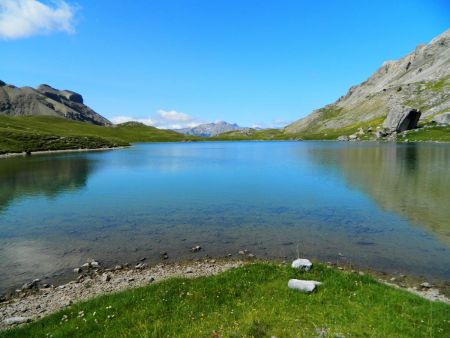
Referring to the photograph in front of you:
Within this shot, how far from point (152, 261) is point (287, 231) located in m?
14.8

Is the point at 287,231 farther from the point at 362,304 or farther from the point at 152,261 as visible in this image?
the point at 362,304

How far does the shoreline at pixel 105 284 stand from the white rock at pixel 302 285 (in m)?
4.69

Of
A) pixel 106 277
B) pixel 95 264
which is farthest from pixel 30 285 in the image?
pixel 106 277

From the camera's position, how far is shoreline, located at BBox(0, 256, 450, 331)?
19.8m

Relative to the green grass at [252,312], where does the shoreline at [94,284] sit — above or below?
below

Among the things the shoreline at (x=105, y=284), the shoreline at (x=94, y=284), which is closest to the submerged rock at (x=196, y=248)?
the shoreline at (x=105, y=284)

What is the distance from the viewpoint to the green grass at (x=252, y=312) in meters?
14.2

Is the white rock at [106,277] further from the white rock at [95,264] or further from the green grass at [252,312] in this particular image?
the green grass at [252,312]

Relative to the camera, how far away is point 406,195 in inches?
2053

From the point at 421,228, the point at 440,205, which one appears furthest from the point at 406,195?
the point at 421,228

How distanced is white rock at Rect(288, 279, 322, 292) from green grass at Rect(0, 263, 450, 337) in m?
0.35

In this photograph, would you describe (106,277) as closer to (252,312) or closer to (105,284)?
(105,284)

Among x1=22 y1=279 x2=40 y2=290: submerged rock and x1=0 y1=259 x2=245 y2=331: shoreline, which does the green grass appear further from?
x1=22 y1=279 x2=40 y2=290: submerged rock

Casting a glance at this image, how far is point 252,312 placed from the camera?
1575 centimetres
